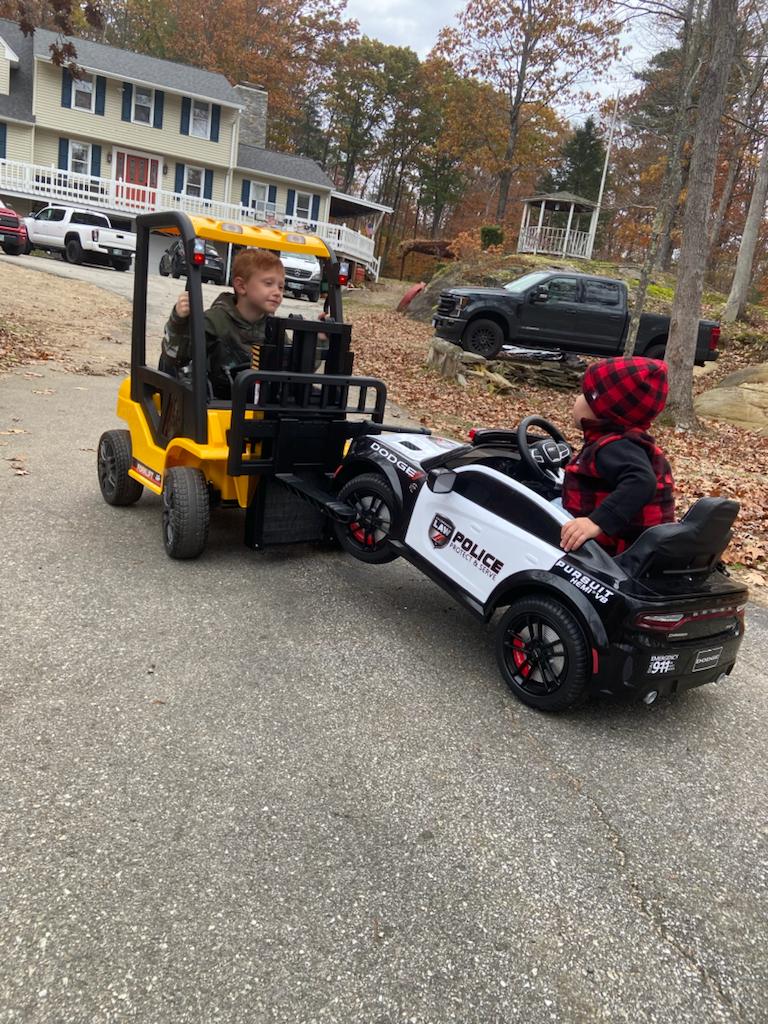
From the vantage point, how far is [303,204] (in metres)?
38.6

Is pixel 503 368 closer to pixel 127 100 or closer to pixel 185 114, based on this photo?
pixel 185 114

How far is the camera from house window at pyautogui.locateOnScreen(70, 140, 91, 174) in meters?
32.8

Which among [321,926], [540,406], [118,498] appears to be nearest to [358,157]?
[540,406]

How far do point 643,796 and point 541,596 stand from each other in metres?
0.89

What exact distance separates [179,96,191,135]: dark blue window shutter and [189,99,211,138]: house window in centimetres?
18

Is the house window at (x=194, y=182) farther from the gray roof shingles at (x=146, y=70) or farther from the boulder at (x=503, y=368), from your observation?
the boulder at (x=503, y=368)

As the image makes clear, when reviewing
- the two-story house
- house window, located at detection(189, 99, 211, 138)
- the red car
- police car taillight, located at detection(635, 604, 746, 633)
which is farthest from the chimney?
police car taillight, located at detection(635, 604, 746, 633)

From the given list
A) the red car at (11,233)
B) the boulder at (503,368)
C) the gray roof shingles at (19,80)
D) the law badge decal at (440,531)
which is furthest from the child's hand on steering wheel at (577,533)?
the gray roof shingles at (19,80)

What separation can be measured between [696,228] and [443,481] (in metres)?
9.42

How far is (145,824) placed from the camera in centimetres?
246

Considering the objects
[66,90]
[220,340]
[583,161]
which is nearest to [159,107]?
[66,90]

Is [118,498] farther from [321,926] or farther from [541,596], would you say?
[321,926]

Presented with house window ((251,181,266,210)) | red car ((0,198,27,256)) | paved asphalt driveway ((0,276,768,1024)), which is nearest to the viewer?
paved asphalt driveway ((0,276,768,1024))

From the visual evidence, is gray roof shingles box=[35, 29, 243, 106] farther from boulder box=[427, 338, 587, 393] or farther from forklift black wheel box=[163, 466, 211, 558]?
forklift black wheel box=[163, 466, 211, 558]
